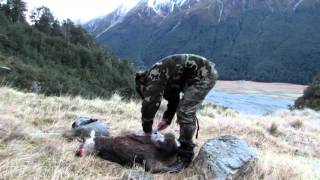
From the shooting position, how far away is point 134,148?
21.3 ft

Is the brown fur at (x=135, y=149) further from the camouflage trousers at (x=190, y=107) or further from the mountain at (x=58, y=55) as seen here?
the mountain at (x=58, y=55)

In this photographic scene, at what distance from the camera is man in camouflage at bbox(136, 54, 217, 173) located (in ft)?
21.3


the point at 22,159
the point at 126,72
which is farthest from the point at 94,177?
the point at 126,72

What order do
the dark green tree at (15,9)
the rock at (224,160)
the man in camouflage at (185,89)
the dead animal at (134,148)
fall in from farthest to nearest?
the dark green tree at (15,9), the man in camouflage at (185,89), the dead animal at (134,148), the rock at (224,160)

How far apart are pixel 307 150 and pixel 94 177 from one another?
575 cm

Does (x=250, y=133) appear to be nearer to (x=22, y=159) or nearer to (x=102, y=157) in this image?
(x=102, y=157)

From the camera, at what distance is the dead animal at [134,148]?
638cm

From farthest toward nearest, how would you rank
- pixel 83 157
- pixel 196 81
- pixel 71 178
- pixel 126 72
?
pixel 126 72 < pixel 196 81 < pixel 83 157 < pixel 71 178

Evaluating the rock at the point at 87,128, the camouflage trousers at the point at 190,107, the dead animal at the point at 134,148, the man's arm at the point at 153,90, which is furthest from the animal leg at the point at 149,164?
the rock at the point at 87,128

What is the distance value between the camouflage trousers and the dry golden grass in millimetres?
533

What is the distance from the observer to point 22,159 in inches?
210

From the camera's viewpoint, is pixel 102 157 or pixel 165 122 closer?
pixel 102 157

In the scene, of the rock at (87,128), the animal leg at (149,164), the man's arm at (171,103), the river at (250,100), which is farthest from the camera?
the river at (250,100)

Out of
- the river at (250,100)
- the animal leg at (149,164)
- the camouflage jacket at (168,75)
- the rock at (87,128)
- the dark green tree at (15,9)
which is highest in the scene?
the dark green tree at (15,9)
